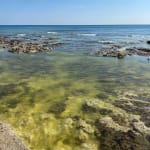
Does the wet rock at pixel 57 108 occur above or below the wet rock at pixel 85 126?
above

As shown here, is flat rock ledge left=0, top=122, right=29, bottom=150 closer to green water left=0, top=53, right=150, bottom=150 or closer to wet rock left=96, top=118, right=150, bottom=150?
green water left=0, top=53, right=150, bottom=150

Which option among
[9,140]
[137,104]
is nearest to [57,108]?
[137,104]

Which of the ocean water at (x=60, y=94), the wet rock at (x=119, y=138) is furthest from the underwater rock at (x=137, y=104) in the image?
the wet rock at (x=119, y=138)

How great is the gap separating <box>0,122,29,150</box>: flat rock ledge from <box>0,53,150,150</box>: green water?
59 cm

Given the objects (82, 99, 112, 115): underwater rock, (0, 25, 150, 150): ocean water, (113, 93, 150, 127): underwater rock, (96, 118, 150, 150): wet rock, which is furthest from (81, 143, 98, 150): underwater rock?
(82, 99, 112, 115): underwater rock

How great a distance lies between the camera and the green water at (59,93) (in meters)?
11.8

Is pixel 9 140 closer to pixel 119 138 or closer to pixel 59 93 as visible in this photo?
pixel 119 138

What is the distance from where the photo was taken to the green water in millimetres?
11784

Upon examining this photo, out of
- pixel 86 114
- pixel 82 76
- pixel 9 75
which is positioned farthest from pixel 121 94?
pixel 9 75

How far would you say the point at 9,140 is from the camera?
10.2 metres

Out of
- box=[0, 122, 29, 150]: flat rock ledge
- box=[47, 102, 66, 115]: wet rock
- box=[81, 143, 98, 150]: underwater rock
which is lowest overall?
box=[81, 143, 98, 150]: underwater rock

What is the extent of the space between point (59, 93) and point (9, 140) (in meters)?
7.89

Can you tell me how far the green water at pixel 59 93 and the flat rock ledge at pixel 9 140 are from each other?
1.94 feet

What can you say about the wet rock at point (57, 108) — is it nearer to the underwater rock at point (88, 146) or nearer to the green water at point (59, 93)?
the green water at point (59, 93)
